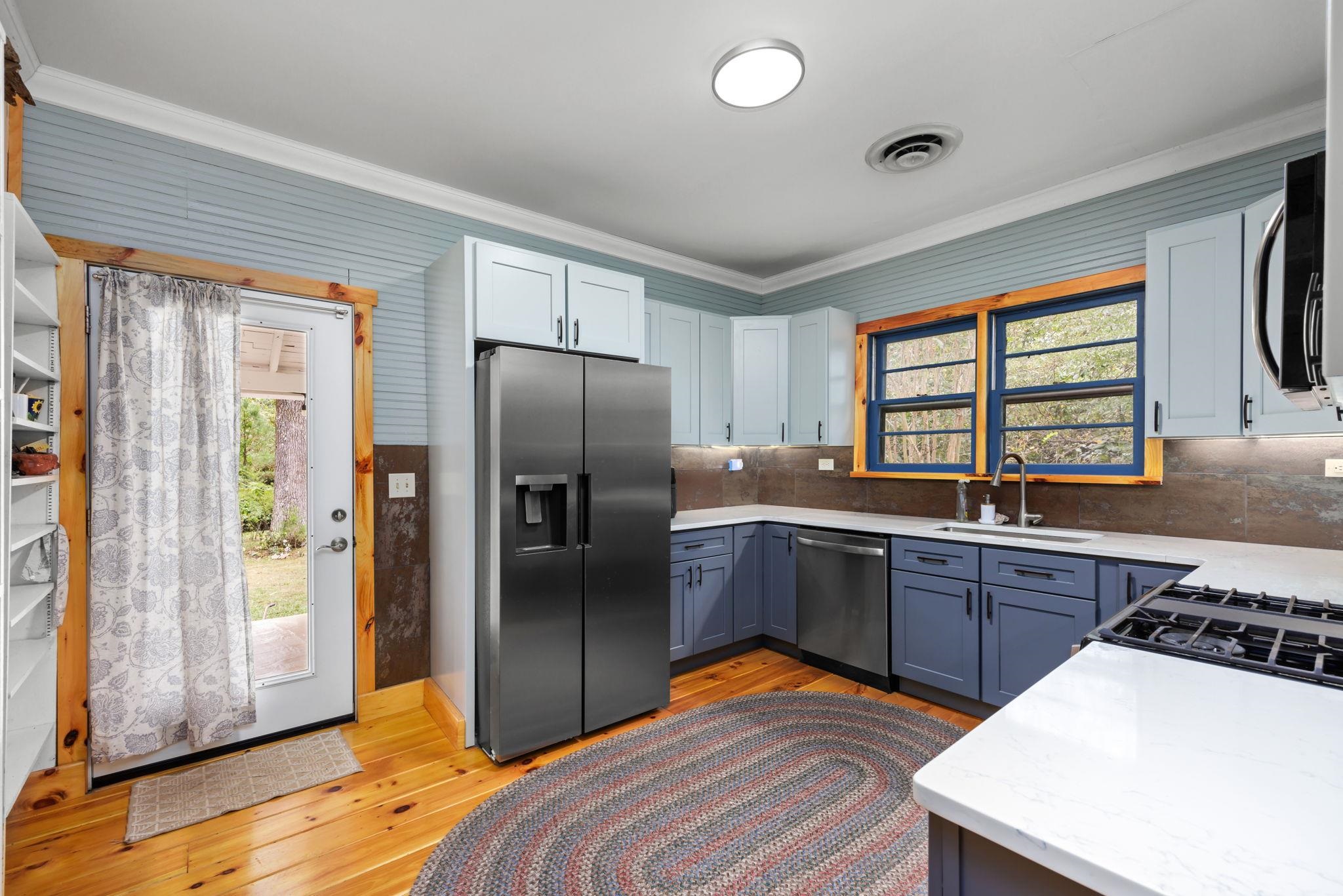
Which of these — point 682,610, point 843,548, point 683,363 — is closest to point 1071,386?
point 843,548

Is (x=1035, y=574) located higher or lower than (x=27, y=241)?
lower

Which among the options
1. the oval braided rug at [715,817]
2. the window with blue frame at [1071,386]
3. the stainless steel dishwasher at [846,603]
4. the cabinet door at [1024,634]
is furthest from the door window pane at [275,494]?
the window with blue frame at [1071,386]

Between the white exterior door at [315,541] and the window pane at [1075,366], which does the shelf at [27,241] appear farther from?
the window pane at [1075,366]

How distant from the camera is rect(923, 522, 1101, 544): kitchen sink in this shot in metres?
3.01

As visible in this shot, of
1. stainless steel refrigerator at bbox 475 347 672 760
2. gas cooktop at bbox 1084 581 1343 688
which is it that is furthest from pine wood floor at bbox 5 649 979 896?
gas cooktop at bbox 1084 581 1343 688

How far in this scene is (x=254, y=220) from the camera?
2.66 m

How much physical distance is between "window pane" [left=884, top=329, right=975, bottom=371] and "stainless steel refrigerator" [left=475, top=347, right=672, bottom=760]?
1852 millimetres

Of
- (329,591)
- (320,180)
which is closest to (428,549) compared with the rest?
(329,591)

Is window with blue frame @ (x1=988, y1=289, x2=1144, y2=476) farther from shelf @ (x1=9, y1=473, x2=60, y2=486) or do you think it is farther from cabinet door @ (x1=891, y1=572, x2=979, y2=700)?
shelf @ (x1=9, y1=473, x2=60, y2=486)

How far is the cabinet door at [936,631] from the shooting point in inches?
115

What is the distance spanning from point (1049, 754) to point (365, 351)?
Result: 3.07 m

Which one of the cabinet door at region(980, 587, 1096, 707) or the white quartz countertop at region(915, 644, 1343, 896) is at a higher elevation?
the white quartz countertop at region(915, 644, 1343, 896)

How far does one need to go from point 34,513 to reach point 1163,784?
3233mm

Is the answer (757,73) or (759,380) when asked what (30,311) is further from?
(759,380)
